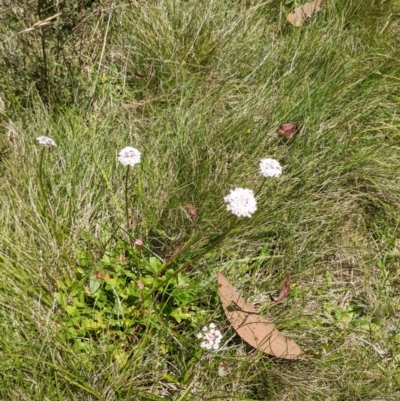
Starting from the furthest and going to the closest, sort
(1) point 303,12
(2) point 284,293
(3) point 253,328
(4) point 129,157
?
(1) point 303,12 < (2) point 284,293 < (3) point 253,328 < (4) point 129,157

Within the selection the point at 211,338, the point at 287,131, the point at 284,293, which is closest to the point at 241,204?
the point at 211,338

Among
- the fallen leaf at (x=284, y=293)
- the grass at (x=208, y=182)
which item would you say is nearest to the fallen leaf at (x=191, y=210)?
the grass at (x=208, y=182)

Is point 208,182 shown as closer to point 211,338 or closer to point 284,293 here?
point 284,293

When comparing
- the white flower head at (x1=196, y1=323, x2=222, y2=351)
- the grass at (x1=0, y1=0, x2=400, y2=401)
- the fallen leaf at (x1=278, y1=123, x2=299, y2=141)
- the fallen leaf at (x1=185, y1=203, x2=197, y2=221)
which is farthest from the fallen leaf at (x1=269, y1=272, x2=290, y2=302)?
the fallen leaf at (x1=278, y1=123, x2=299, y2=141)

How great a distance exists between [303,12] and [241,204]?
1.80 metres

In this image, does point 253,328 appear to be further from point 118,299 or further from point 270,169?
point 270,169

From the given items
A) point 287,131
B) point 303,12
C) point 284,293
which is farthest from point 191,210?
point 303,12

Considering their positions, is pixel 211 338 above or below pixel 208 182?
below

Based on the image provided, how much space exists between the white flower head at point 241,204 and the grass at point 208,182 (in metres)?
0.52

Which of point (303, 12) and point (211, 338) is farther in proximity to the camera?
point (303, 12)

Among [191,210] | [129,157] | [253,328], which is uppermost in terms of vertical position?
[129,157]

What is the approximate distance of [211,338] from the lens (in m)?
1.59

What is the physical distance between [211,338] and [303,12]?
193 cm

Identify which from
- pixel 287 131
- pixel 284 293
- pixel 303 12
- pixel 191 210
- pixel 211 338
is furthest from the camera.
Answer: pixel 303 12
